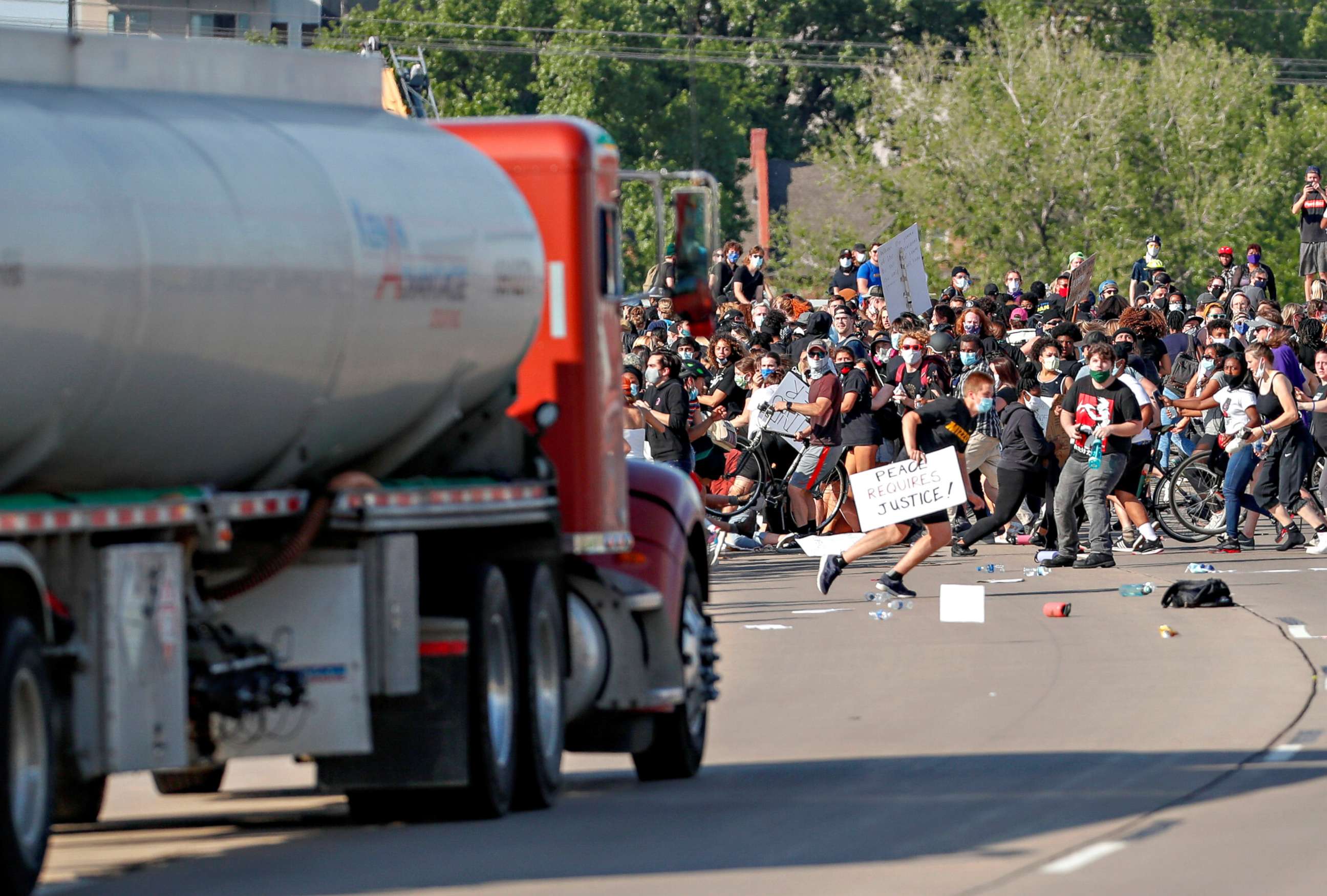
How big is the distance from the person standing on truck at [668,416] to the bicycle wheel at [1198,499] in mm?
4871

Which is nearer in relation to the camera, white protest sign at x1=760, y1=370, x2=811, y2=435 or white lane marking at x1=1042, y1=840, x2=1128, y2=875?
white lane marking at x1=1042, y1=840, x2=1128, y2=875

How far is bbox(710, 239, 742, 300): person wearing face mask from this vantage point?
1368 inches

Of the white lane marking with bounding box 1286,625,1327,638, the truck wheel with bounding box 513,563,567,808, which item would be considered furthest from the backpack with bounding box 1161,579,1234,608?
the truck wheel with bounding box 513,563,567,808

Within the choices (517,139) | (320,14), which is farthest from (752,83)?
(517,139)

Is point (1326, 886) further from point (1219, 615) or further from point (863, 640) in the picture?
point (1219, 615)

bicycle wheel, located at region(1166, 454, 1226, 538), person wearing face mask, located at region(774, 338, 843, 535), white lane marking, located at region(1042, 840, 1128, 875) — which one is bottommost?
white lane marking, located at region(1042, 840, 1128, 875)

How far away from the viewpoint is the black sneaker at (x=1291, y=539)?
79.8 ft

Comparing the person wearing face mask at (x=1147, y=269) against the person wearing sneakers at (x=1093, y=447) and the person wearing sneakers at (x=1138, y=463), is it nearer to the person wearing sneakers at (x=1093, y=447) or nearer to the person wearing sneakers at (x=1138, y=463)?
the person wearing sneakers at (x=1138, y=463)

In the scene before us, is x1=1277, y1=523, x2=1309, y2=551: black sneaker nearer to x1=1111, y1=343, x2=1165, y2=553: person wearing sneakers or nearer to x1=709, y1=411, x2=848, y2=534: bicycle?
x1=1111, y1=343, x2=1165, y2=553: person wearing sneakers

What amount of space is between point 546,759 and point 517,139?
2.70 metres

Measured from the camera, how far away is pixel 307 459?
962 cm

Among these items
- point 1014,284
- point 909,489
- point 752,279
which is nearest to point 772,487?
point 909,489

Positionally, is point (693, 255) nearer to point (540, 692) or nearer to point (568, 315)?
point (568, 315)

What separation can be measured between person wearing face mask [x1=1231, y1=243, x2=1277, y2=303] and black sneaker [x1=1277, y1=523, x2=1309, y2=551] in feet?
38.1
